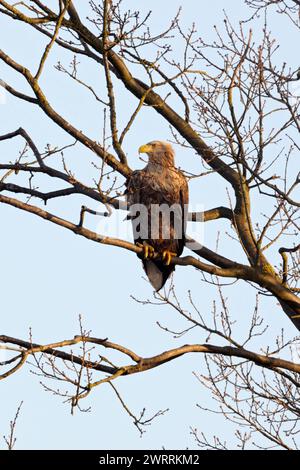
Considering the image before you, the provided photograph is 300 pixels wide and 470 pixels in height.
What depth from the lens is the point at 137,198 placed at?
8.55m

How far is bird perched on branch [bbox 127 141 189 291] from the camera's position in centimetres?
855

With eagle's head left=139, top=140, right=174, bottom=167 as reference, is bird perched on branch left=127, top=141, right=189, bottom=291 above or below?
below

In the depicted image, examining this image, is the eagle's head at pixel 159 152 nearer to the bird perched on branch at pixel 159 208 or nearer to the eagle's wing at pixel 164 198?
the bird perched on branch at pixel 159 208

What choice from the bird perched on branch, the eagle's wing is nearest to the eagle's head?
the bird perched on branch

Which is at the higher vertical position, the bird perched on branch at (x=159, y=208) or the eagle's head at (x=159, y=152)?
the eagle's head at (x=159, y=152)

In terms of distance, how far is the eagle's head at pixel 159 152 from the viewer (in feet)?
29.0

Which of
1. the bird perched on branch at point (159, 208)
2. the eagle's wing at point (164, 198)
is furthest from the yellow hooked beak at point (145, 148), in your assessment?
the eagle's wing at point (164, 198)

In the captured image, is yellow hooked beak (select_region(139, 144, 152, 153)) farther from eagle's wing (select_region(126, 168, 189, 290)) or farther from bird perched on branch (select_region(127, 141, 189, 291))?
eagle's wing (select_region(126, 168, 189, 290))

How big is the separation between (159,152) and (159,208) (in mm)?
569

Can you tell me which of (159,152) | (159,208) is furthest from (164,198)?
(159,152)

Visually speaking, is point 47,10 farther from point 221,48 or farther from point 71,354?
point 71,354

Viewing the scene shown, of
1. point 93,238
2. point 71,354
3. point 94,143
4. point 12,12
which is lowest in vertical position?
point 71,354
